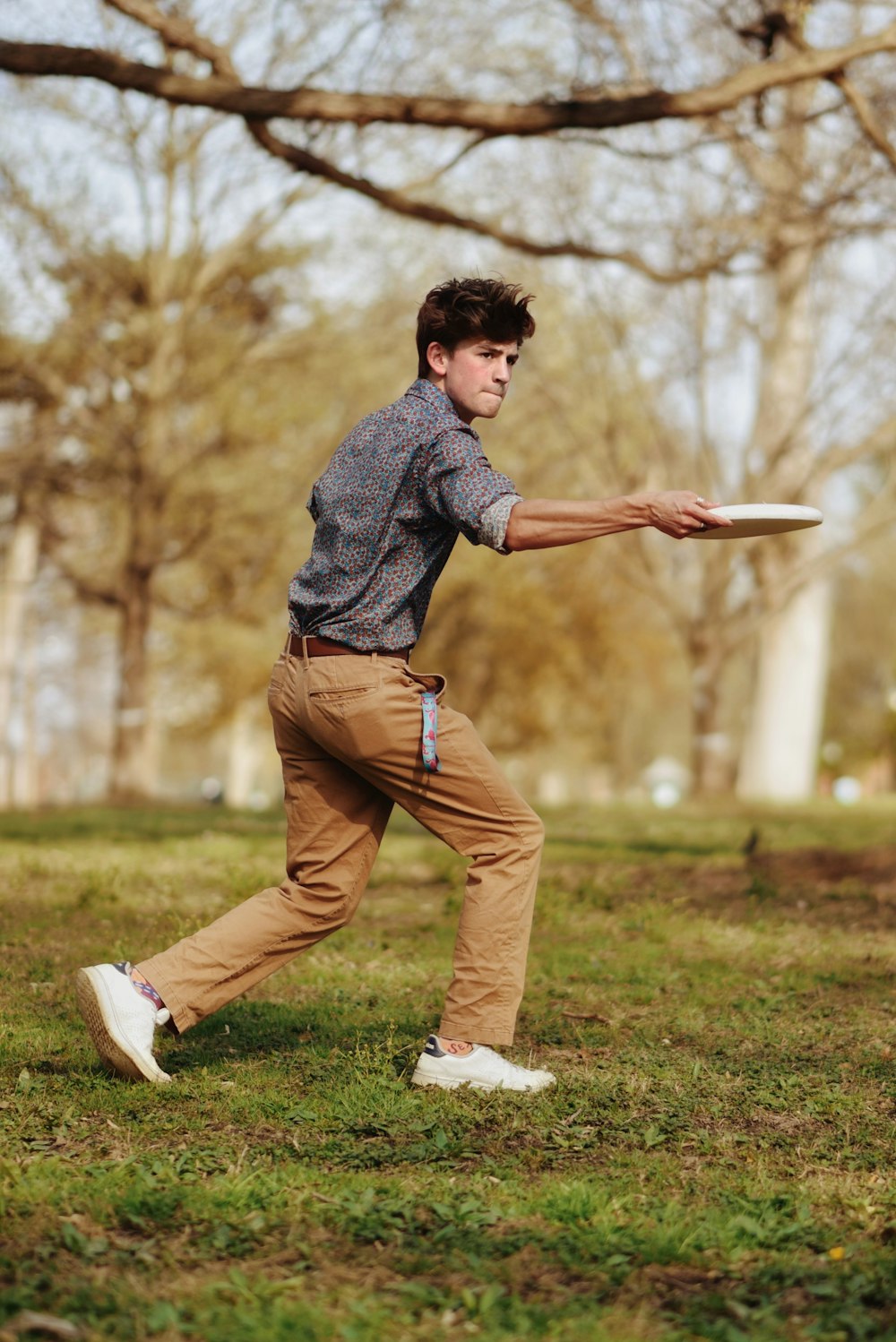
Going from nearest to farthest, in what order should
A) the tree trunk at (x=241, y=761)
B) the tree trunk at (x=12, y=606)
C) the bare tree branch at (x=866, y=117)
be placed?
the bare tree branch at (x=866, y=117) → the tree trunk at (x=12, y=606) → the tree trunk at (x=241, y=761)

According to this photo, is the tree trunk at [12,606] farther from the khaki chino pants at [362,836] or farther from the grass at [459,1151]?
the khaki chino pants at [362,836]

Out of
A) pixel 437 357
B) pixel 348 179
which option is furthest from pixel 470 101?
pixel 437 357

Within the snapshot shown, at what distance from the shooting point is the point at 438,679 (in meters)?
4.21

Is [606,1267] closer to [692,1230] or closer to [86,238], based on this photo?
[692,1230]

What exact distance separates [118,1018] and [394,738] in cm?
106

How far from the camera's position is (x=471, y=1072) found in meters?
4.14

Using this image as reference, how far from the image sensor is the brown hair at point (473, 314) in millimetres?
4098

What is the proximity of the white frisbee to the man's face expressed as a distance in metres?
0.72

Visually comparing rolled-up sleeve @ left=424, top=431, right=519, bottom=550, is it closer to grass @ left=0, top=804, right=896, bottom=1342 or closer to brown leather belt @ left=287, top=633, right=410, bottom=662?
brown leather belt @ left=287, top=633, right=410, bottom=662

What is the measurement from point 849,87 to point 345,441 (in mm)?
6161

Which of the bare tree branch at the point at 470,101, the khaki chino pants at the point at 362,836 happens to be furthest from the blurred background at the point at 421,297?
the khaki chino pants at the point at 362,836

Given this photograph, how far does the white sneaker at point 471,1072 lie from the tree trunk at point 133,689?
13.7 m

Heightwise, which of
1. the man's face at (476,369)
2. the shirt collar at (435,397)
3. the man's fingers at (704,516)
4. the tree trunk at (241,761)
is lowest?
the tree trunk at (241,761)

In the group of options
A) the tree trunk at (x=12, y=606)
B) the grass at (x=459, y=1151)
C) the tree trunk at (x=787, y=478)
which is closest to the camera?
the grass at (x=459, y=1151)
